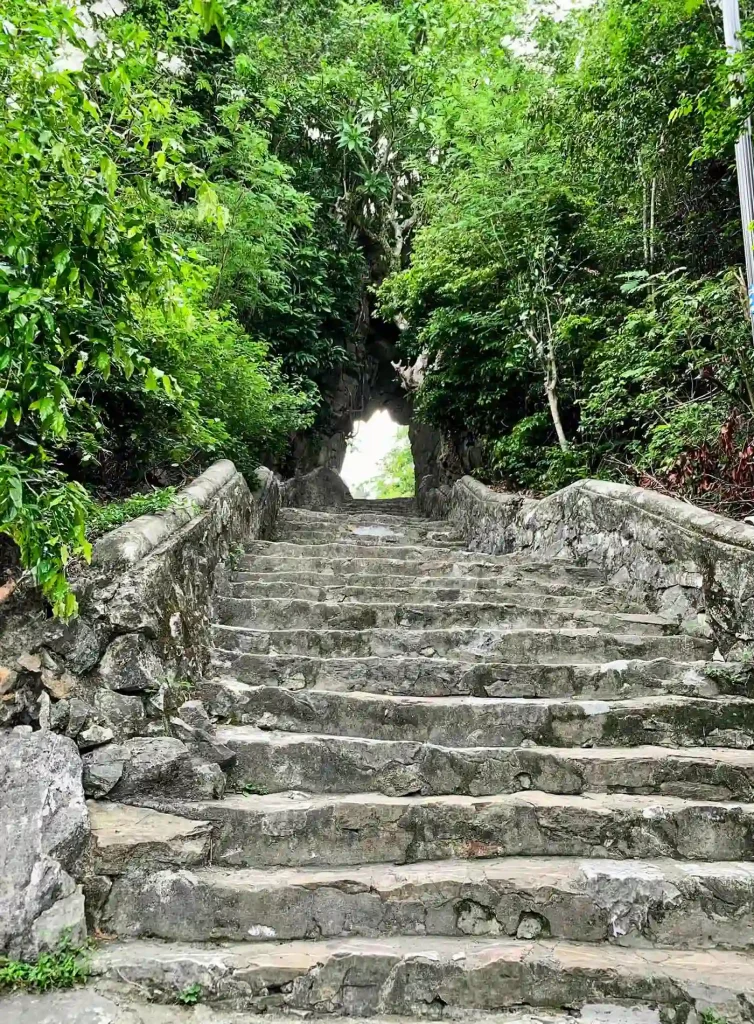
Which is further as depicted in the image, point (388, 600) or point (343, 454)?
point (343, 454)

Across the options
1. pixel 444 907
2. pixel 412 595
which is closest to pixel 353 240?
pixel 412 595

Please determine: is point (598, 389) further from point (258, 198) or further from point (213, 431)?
point (258, 198)

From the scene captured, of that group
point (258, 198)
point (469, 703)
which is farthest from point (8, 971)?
point (258, 198)

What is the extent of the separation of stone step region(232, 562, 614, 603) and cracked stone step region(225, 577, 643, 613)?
5 centimetres

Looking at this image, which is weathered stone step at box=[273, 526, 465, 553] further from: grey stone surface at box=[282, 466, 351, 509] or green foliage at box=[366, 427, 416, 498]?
green foliage at box=[366, 427, 416, 498]

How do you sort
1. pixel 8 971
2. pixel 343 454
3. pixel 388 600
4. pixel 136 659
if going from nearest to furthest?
pixel 8 971
pixel 136 659
pixel 388 600
pixel 343 454

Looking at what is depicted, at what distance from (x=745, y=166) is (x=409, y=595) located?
328 cm

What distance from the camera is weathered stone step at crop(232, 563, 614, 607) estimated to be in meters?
4.07

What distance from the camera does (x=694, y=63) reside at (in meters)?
5.22

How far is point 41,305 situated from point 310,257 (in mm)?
8534

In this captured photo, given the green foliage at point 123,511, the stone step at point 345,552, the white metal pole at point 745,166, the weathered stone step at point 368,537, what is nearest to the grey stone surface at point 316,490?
the weathered stone step at point 368,537

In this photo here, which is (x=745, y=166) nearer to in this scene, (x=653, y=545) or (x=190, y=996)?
(x=653, y=545)

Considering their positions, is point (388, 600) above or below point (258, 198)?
below

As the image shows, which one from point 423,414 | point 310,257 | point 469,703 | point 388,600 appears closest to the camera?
point 469,703
